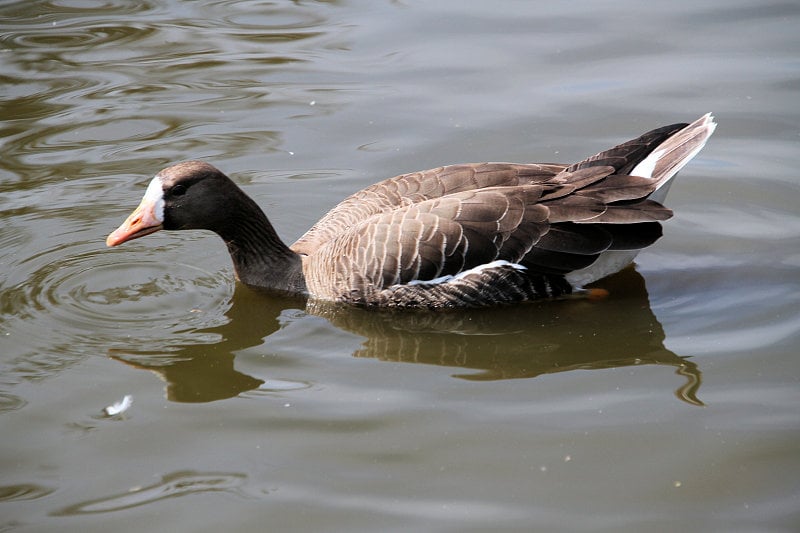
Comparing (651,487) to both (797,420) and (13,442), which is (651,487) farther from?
(13,442)

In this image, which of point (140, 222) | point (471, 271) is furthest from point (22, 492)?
point (471, 271)

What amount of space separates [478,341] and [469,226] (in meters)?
0.87

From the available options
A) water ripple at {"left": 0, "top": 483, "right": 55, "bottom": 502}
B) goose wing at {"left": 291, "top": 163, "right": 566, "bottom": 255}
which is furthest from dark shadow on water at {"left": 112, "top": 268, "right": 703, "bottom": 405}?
water ripple at {"left": 0, "top": 483, "right": 55, "bottom": 502}

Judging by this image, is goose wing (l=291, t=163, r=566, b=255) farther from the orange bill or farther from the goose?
the orange bill

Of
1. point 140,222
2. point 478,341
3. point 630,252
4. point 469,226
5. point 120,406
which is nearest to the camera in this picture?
point 120,406

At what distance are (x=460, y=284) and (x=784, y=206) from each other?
3083 mm

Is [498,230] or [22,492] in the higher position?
[498,230]

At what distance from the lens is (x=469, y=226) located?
7.77 metres

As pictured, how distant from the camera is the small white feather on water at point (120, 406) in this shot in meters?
6.85

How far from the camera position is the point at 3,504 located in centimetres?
603

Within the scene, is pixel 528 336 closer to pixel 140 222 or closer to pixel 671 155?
pixel 671 155

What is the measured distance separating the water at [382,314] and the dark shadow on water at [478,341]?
27mm

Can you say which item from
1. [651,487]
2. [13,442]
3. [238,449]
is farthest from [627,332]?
[13,442]

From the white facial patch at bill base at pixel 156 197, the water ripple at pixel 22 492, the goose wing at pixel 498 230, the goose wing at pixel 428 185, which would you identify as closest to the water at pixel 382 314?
the water ripple at pixel 22 492
